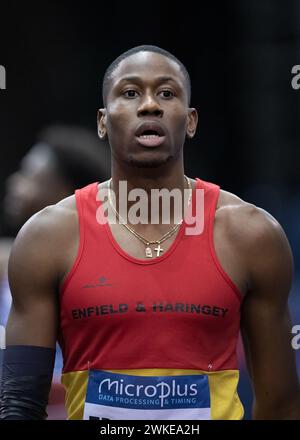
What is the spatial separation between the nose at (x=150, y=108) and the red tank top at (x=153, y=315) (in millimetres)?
560

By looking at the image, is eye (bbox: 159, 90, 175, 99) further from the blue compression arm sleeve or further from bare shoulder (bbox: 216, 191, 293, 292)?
the blue compression arm sleeve

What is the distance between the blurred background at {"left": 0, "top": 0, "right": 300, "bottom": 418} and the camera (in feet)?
36.1

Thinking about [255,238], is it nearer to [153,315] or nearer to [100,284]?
[153,315]

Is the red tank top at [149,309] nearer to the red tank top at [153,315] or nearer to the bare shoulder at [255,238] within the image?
the red tank top at [153,315]

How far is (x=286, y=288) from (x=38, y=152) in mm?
2676

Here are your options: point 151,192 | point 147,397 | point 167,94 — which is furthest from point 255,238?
point 147,397

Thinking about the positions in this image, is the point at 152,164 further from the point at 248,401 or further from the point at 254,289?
the point at 248,401

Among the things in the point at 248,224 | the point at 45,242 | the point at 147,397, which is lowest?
the point at 147,397

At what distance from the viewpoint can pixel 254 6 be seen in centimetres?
1096

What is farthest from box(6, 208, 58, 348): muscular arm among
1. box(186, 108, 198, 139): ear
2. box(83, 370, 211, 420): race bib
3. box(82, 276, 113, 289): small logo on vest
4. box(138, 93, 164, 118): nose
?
box(186, 108, 198, 139): ear

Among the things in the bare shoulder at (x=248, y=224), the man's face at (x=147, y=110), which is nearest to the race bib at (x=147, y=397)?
the bare shoulder at (x=248, y=224)

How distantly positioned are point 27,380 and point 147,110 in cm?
123

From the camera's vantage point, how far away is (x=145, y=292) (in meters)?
4.66
